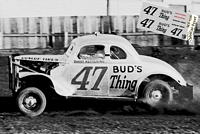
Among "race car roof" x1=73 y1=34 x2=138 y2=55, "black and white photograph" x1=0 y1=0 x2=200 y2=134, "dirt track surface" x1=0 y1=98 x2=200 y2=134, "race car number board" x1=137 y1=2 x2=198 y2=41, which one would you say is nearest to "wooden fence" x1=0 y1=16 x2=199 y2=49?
"race car number board" x1=137 y1=2 x2=198 y2=41

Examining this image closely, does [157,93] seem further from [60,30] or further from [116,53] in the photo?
[60,30]

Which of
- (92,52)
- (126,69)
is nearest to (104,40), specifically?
(92,52)

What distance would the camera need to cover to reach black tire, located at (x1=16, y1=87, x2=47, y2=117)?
9.84m

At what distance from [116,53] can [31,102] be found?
2.18m

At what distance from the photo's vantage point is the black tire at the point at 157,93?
10.2 metres

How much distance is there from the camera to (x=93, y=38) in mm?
10414

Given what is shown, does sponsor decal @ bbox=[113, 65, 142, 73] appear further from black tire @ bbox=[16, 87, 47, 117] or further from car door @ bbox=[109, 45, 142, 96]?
black tire @ bbox=[16, 87, 47, 117]

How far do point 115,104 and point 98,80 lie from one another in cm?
148

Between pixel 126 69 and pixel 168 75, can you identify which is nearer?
pixel 126 69

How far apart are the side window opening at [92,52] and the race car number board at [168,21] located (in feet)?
12.3

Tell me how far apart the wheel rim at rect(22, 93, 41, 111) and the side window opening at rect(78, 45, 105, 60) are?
4.32 feet

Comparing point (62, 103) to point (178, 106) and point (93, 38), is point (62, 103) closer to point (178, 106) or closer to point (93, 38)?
point (93, 38)

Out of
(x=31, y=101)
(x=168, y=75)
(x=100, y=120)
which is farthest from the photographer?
(x=168, y=75)

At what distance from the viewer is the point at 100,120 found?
31.0 ft
